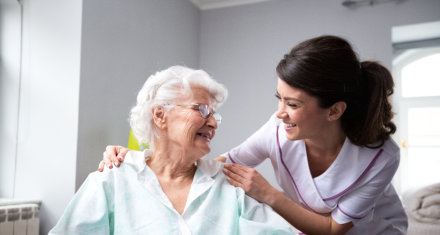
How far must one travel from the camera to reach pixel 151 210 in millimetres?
1241

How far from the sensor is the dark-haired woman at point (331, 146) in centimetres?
134

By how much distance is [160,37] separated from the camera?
317cm

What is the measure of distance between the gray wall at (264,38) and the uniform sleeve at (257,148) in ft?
5.67

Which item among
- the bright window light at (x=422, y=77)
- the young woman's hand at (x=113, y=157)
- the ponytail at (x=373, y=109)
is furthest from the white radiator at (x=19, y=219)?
the bright window light at (x=422, y=77)

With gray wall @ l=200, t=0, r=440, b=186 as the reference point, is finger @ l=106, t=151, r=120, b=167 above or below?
below

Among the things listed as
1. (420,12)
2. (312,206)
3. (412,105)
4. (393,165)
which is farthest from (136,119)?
(412,105)

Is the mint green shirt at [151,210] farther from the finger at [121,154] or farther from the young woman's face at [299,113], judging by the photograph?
the young woman's face at [299,113]

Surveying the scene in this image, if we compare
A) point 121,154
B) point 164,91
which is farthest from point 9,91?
point 164,91

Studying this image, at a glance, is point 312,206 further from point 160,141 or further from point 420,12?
point 420,12

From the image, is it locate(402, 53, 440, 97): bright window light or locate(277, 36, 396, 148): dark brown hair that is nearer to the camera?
locate(277, 36, 396, 148): dark brown hair

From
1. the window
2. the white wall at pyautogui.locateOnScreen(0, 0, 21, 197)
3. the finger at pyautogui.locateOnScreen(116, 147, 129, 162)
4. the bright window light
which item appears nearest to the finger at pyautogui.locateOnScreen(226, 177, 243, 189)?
the finger at pyautogui.locateOnScreen(116, 147, 129, 162)

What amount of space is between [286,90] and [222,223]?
54 cm

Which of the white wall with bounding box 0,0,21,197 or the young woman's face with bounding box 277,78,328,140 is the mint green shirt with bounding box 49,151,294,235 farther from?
the white wall with bounding box 0,0,21,197

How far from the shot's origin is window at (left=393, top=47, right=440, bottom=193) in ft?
11.2
